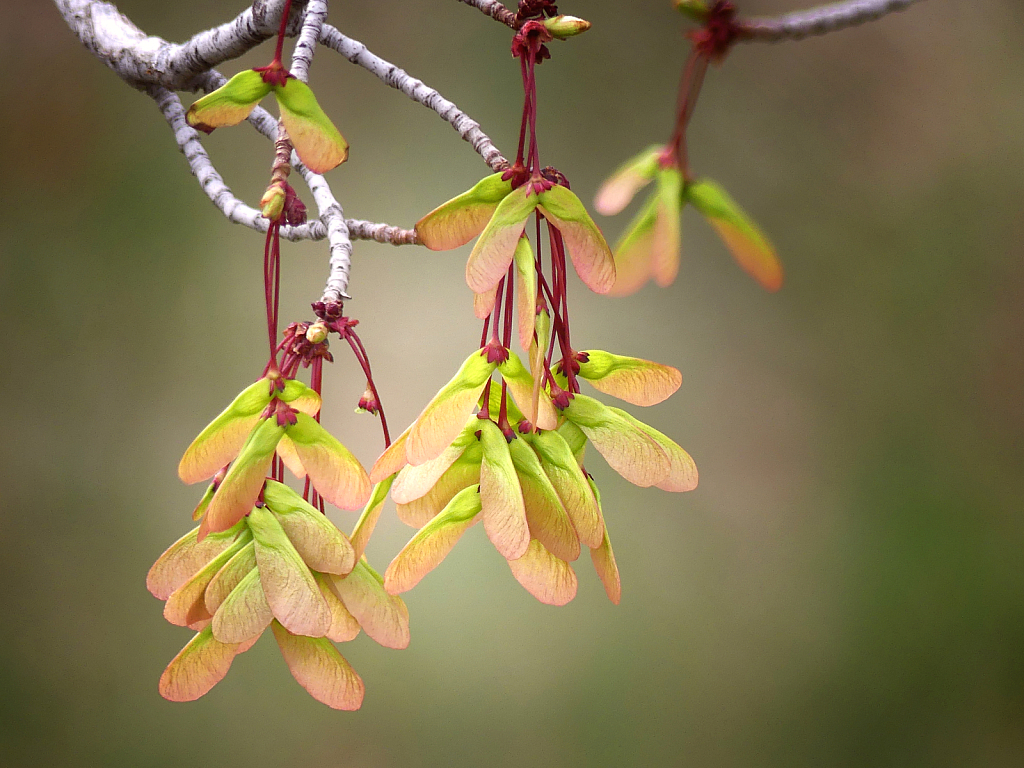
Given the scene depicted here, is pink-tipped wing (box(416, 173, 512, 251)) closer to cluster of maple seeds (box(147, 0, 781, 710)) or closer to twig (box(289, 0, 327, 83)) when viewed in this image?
cluster of maple seeds (box(147, 0, 781, 710))

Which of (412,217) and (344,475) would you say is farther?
(412,217)

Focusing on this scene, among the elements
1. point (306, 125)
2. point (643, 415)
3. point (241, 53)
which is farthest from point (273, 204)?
point (643, 415)

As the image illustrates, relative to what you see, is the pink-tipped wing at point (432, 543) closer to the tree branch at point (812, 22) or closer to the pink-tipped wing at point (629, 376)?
the pink-tipped wing at point (629, 376)

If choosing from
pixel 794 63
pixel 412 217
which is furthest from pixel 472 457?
pixel 794 63

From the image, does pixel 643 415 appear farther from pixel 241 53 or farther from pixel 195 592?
pixel 195 592

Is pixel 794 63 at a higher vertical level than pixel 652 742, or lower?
higher

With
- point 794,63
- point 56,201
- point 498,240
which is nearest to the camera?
point 498,240

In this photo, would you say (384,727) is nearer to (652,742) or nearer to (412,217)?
(652,742)

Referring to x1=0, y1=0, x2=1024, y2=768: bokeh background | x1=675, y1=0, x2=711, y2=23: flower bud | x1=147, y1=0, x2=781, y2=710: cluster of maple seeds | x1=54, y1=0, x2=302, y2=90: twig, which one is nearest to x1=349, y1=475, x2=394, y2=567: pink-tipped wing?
x1=147, y1=0, x2=781, y2=710: cluster of maple seeds

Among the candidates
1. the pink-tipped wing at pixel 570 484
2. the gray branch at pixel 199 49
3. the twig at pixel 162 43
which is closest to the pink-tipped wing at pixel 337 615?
the pink-tipped wing at pixel 570 484
